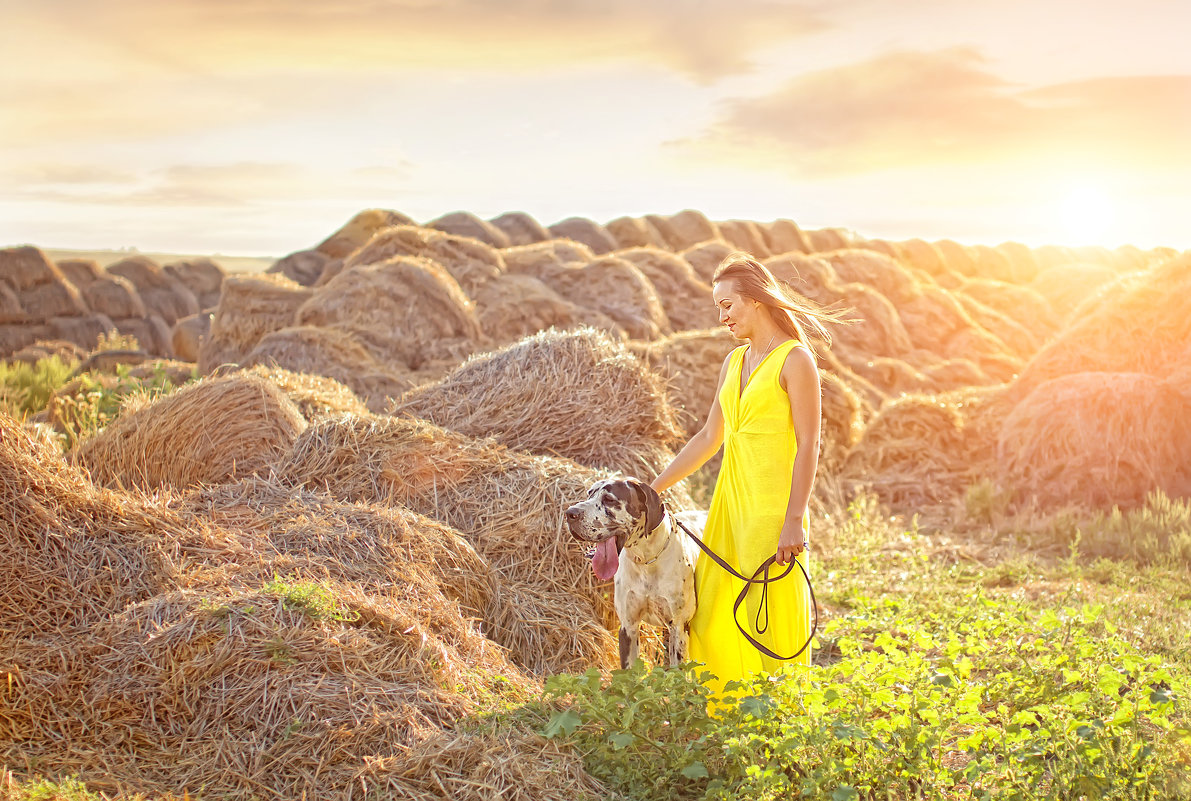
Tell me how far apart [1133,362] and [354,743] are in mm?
9762

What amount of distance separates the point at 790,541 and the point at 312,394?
5.09m

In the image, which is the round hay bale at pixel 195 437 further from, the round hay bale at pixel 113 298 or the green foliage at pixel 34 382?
the round hay bale at pixel 113 298

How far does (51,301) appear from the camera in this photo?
76.7ft

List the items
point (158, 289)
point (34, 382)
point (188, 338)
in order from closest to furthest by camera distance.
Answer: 1. point (34, 382)
2. point (188, 338)
3. point (158, 289)

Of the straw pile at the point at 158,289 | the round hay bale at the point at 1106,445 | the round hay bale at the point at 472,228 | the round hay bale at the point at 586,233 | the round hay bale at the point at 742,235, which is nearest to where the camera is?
the round hay bale at the point at 1106,445

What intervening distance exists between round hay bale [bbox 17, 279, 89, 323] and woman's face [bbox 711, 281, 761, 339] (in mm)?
23502

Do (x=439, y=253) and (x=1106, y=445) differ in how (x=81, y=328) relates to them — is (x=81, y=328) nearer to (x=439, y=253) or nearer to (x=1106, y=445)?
(x=439, y=253)

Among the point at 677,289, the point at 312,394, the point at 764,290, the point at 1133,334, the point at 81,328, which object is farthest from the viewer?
the point at 81,328

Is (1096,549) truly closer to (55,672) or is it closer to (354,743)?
(354,743)

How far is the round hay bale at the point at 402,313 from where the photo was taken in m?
12.6

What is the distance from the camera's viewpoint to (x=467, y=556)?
5.02 metres

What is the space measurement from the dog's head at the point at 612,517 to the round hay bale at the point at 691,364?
596 centimetres

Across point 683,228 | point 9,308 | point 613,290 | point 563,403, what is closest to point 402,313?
point 613,290

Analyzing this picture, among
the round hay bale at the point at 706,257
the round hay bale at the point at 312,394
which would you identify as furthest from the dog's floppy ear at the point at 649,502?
the round hay bale at the point at 706,257
